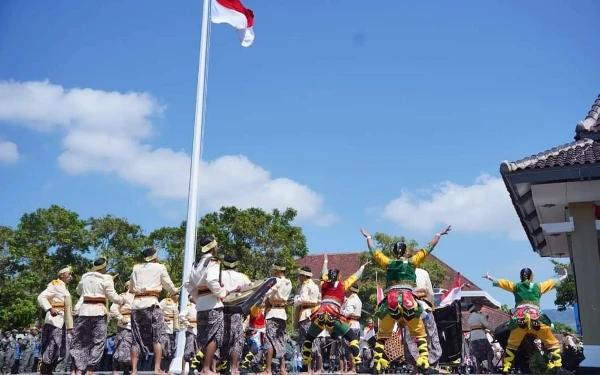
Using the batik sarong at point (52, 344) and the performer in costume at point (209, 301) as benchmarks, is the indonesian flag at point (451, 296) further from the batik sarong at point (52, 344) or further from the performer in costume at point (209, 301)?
the batik sarong at point (52, 344)

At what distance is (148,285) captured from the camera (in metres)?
9.03

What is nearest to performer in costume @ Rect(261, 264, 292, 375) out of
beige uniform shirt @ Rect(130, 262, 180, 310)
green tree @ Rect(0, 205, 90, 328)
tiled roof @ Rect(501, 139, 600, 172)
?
beige uniform shirt @ Rect(130, 262, 180, 310)

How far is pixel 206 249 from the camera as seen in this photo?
8602mm

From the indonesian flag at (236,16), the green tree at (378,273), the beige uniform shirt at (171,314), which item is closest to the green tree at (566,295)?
the green tree at (378,273)

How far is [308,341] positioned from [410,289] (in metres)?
2.54

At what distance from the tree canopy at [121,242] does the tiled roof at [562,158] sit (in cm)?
1905

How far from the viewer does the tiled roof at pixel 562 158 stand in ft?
33.3

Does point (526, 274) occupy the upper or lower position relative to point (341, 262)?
lower

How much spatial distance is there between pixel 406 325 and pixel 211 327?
9.54 ft

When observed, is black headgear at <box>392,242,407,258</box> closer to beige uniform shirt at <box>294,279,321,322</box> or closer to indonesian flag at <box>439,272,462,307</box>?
beige uniform shirt at <box>294,279,321,322</box>

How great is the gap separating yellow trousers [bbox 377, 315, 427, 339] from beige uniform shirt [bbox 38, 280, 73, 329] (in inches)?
222

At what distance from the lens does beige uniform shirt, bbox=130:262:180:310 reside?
9023 millimetres

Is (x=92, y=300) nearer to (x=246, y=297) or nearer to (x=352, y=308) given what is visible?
(x=246, y=297)

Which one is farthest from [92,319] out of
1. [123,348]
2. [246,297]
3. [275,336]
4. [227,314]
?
[275,336]
